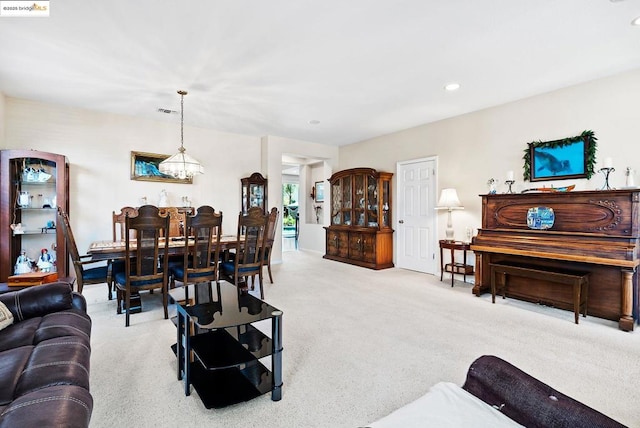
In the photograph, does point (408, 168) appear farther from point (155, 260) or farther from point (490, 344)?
point (155, 260)

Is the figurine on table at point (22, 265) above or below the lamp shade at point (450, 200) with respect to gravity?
below

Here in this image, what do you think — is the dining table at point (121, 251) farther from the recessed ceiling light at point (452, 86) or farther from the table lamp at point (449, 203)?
the recessed ceiling light at point (452, 86)

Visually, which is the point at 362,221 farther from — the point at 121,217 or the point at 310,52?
the point at 121,217

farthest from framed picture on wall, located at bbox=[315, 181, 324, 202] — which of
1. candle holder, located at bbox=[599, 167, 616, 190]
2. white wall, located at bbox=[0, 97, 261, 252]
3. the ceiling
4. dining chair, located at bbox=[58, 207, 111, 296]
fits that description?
candle holder, located at bbox=[599, 167, 616, 190]

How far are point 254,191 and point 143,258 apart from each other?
3.21m

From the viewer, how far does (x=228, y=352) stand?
6.18 ft

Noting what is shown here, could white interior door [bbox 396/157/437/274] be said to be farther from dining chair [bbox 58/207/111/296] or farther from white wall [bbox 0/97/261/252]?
dining chair [bbox 58/207/111/296]

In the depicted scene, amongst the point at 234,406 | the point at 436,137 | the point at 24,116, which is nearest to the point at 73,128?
the point at 24,116

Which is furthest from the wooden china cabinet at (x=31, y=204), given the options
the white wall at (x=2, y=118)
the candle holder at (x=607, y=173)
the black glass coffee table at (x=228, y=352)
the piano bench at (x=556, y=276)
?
the candle holder at (x=607, y=173)

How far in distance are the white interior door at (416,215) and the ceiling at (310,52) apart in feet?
4.29

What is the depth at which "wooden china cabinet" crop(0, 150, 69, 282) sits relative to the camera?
12.5 feet

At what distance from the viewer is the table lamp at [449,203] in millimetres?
4629

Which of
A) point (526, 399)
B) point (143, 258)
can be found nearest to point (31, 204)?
point (143, 258)

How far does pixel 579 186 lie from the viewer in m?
3.63
